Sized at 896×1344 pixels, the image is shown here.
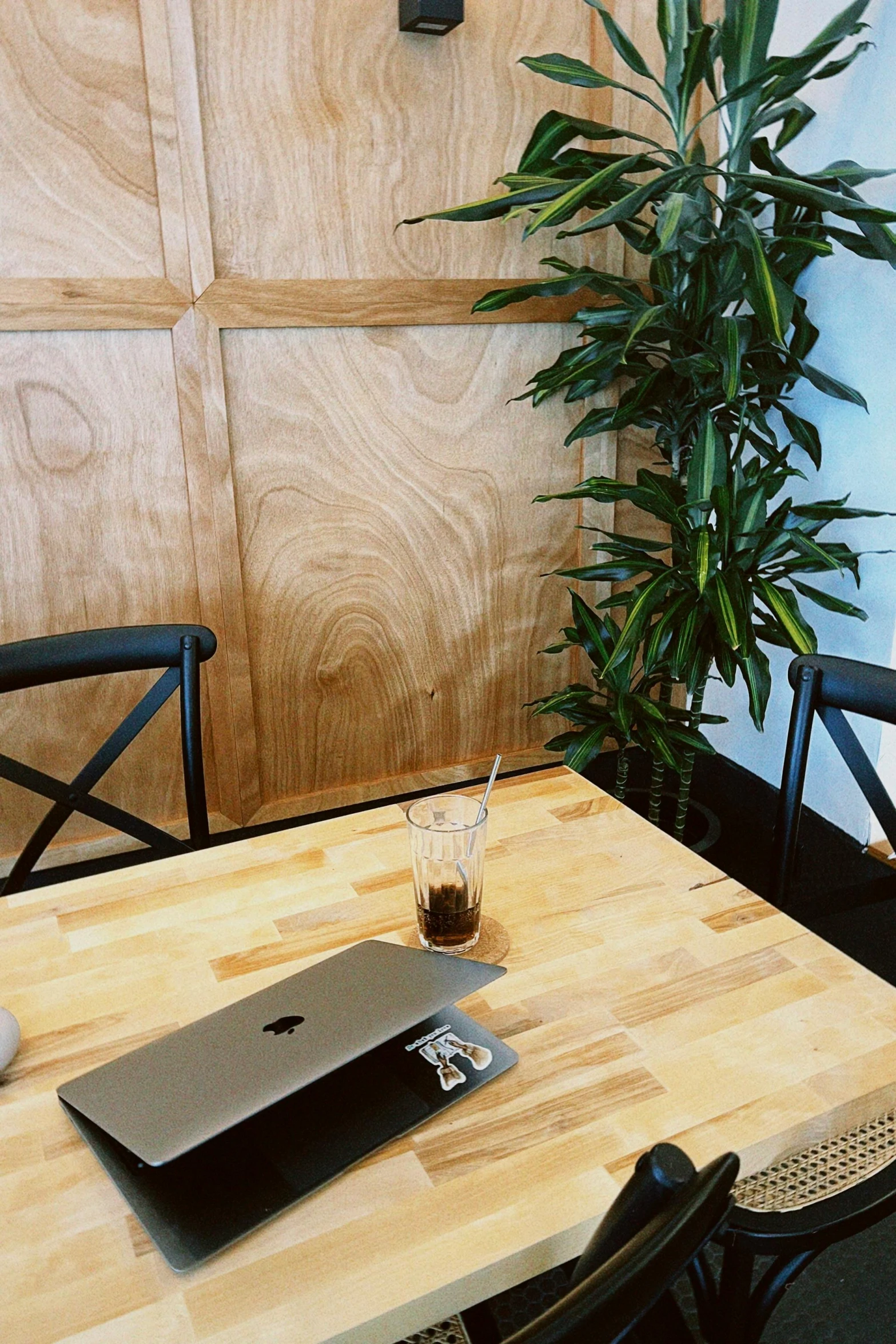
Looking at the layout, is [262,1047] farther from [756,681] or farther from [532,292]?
[532,292]

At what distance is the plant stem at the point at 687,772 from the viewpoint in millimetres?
2309

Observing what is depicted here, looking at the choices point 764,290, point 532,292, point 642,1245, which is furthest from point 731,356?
point 642,1245

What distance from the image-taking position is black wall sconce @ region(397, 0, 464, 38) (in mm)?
2244

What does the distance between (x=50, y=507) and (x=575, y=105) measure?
5.19ft

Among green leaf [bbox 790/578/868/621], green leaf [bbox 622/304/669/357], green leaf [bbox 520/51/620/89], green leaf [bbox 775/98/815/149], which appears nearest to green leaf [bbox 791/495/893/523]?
green leaf [bbox 790/578/868/621]

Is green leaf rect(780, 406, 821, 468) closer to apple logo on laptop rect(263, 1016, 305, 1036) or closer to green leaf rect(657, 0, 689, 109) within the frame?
green leaf rect(657, 0, 689, 109)

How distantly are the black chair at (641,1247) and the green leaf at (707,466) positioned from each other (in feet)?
5.77

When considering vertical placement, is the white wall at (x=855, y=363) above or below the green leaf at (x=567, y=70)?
below

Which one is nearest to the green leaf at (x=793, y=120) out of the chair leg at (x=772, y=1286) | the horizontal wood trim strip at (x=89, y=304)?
the horizontal wood trim strip at (x=89, y=304)

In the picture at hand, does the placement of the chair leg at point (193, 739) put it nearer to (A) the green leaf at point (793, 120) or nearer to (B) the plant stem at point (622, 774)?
(B) the plant stem at point (622, 774)

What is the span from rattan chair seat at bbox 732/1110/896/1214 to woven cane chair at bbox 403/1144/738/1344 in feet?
1.52

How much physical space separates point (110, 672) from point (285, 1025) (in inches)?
33.7

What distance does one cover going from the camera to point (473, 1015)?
2.98 feet

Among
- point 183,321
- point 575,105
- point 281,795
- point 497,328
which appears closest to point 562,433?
point 497,328
